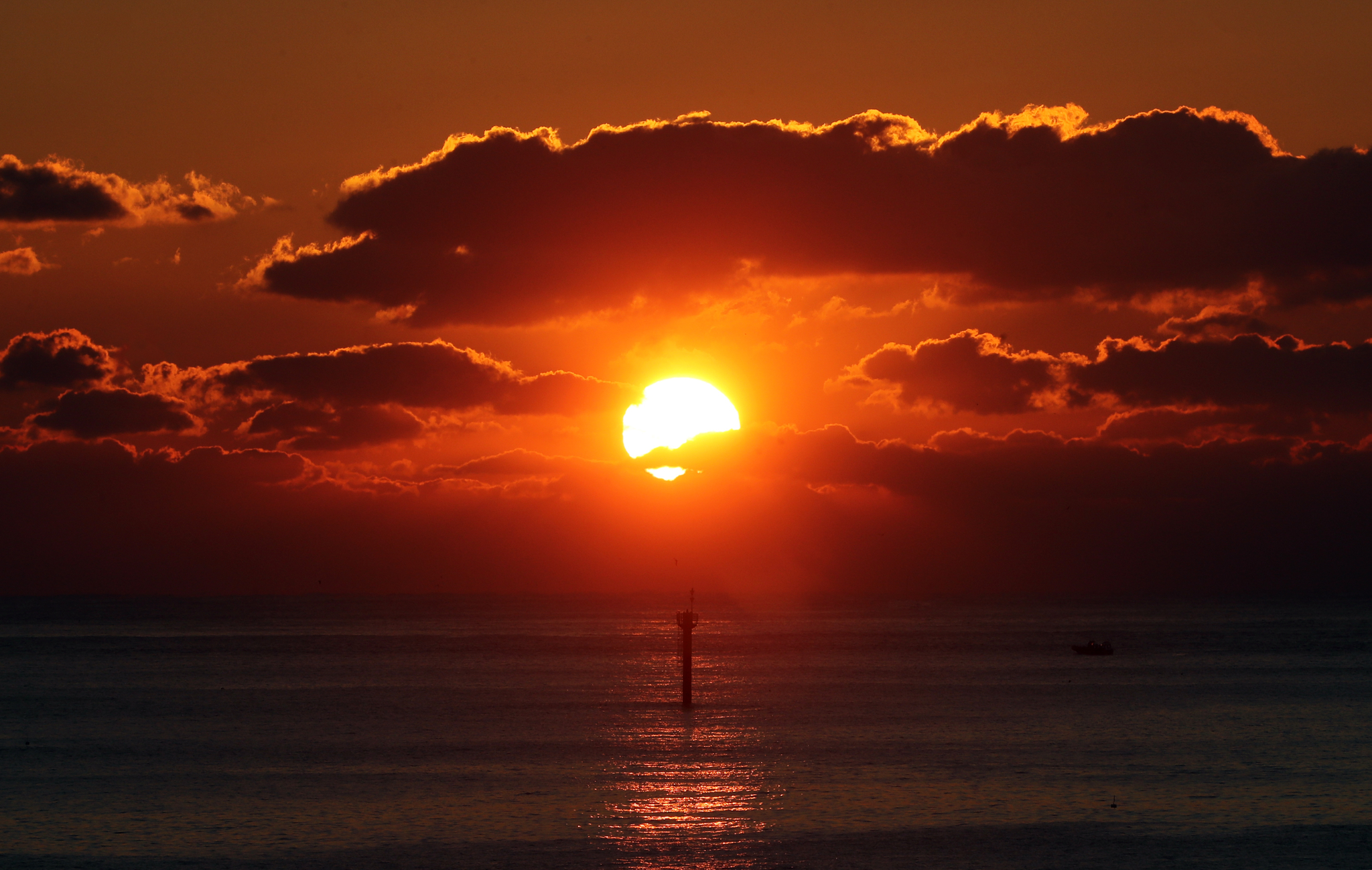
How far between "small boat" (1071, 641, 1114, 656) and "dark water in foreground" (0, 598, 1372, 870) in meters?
33.5

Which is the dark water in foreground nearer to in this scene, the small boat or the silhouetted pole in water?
the silhouetted pole in water

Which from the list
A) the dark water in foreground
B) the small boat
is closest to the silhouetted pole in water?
the dark water in foreground

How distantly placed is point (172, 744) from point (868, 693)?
51158 mm

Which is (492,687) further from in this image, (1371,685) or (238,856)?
(1371,685)

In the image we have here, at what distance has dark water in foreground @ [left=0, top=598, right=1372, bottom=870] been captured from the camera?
42656 mm

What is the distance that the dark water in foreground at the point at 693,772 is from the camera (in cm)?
4266

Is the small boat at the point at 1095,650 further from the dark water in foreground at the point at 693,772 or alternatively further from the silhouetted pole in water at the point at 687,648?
the silhouetted pole in water at the point at 687,648

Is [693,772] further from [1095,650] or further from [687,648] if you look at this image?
[1095,650]

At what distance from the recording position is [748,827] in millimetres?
44688

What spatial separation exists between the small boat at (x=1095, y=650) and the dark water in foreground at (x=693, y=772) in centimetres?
3353

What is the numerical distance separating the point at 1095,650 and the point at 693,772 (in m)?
109

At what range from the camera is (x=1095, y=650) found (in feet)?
506

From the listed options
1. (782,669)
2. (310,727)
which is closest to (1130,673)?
(782,669)

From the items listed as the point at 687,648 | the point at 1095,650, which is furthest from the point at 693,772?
the point at 1095,650
